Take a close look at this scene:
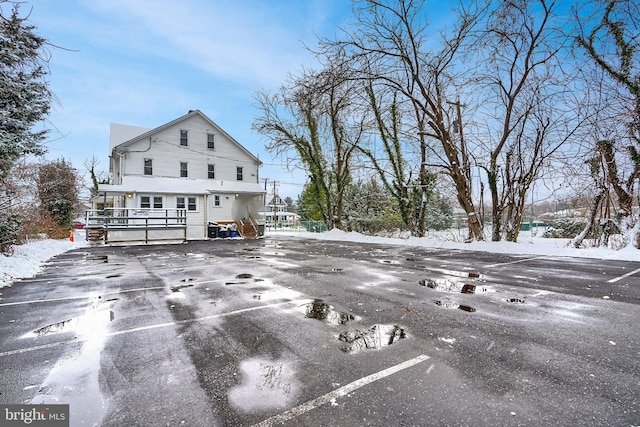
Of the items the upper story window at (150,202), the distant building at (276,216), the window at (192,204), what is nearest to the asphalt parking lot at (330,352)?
the upper story window at (150,202)

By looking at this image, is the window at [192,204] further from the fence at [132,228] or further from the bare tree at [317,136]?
the bare tree at [317,136]

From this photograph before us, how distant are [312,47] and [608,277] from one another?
11338 millimetres

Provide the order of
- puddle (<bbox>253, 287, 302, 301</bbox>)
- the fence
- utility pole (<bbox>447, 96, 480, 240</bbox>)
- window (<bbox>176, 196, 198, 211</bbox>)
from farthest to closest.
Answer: window (<bbox>176, 196, 198, 211</bbox>) < the fence < utility pole (<bbox>447, 96, 480, 240</bbox>) < puddle (<bbox>253, 287, 302, 301</bbox>)

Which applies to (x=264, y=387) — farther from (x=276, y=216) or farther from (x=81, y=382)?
(x=276, y=216)

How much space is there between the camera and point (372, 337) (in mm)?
2986

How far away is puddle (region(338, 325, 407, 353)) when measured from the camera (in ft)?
9.12

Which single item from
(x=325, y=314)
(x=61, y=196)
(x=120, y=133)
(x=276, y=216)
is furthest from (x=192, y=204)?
(x=276, y=216)

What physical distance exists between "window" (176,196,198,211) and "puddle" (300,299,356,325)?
1724 centimetres

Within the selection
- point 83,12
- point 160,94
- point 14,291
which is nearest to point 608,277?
point 83,12

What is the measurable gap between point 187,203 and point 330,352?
1877 cm

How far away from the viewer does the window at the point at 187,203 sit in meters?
19.0

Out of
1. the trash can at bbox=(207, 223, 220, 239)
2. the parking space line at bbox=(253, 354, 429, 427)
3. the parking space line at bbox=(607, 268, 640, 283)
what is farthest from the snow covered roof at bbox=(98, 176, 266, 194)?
the parking space line at bbox=(607, 268, 640, 283)

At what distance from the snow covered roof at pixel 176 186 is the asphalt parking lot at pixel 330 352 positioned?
1337 cm

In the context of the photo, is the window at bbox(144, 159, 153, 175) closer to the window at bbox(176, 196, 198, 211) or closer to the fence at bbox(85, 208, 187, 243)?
the window at bbox(176, 196, 198, 211)
